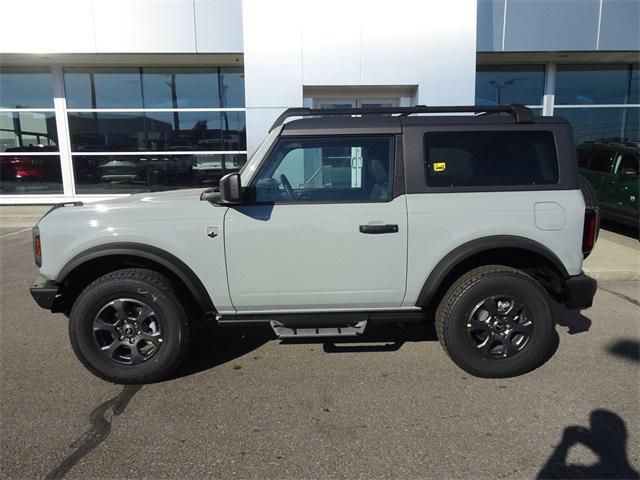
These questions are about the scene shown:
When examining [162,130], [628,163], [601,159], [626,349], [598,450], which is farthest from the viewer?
[162,130]

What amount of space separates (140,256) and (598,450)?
3150mm

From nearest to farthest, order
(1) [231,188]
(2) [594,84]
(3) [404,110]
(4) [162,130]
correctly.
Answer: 1. (1) [231,188]
2. (3) [404,110]
3. (4) [162,130]
4. (2) [594,84]

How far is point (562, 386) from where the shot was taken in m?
3.17

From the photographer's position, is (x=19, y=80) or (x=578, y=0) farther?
(x=19, y=80)

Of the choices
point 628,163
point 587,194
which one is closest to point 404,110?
point 587,194

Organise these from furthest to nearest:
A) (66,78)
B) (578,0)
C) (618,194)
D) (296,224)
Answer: (66,78)
(578,0)
(618,194)
(296,224)

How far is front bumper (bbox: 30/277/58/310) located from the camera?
316 cm

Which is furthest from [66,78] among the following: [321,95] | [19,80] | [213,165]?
[321,95]

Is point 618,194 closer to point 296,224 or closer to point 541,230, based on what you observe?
point 541,230

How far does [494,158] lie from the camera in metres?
3.27

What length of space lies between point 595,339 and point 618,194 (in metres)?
5.54

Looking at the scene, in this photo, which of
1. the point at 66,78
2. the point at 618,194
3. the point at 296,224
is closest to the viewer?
the point at 296,224

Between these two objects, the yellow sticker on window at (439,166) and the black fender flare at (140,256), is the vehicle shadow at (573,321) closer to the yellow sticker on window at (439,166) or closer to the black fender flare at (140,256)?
the yellow sticker on window at (439,166)

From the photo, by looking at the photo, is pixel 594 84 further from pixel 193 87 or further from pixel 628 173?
pixel 193 87
